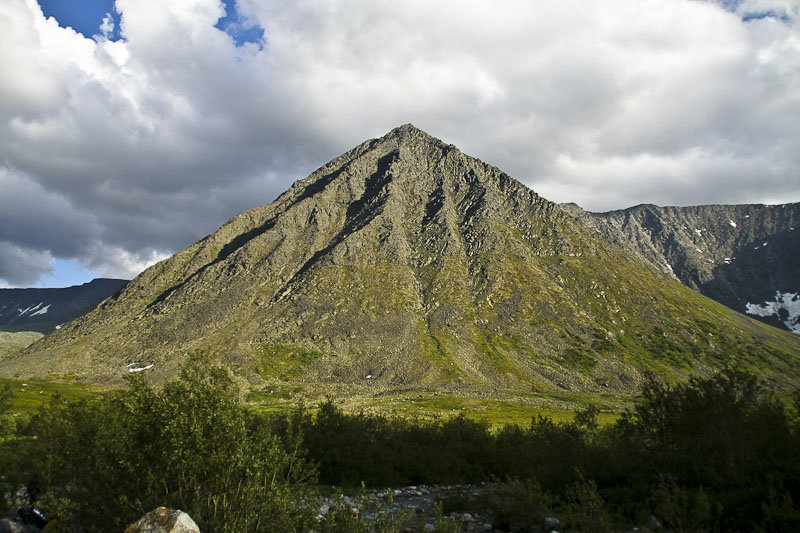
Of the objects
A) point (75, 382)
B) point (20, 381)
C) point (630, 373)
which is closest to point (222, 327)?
point (75, 382)

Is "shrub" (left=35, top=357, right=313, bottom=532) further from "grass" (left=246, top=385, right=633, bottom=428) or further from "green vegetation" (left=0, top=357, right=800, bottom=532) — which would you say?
"grass" (left=246, top=385, right=633, bottom=428)

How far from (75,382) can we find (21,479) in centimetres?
16521

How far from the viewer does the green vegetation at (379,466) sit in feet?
40.8

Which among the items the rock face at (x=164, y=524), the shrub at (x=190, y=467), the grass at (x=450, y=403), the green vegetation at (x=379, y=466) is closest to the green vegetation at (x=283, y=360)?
the grass at (x=450, y=403)

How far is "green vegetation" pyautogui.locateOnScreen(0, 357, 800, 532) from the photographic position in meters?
12.4

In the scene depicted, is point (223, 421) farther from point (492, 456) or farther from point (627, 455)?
point (492, 456)

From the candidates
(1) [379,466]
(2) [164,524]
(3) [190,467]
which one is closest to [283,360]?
(1) [379,466]

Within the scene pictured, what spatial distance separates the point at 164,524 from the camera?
34.3 ft

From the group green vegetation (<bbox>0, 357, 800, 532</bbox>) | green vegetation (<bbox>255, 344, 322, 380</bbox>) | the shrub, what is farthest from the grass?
the shrub

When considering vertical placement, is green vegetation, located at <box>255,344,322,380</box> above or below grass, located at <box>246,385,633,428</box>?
above

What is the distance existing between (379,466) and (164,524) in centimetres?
2419

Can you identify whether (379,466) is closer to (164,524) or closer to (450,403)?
(164,524)

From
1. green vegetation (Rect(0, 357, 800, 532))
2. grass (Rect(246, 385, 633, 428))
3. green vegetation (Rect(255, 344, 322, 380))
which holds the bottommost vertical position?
grass (Rect(246, 385, 633, 428))

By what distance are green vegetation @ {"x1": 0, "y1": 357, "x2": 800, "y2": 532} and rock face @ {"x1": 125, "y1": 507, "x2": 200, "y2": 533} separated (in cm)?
94
